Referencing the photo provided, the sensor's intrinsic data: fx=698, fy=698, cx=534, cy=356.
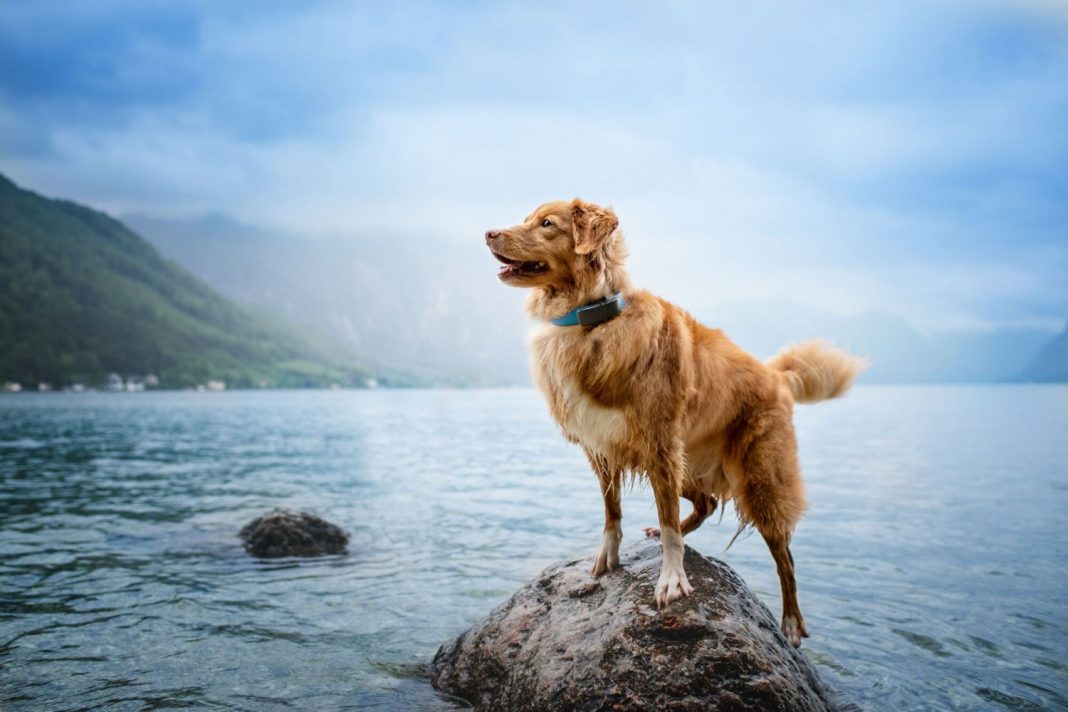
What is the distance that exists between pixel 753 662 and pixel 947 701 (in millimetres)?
3035

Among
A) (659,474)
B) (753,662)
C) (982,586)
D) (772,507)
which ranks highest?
(659,474)

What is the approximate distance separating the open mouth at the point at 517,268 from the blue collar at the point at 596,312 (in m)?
0.38

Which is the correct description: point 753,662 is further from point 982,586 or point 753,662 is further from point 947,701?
point 982,586

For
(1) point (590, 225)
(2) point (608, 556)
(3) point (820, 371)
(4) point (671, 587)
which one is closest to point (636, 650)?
(4) point (671, 587)

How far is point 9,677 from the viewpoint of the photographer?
6375mm

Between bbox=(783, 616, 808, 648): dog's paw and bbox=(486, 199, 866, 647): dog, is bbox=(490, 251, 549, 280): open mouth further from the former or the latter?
bbox=(783, 616, 808, 648): dog's paw

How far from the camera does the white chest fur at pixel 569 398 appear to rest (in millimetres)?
5102

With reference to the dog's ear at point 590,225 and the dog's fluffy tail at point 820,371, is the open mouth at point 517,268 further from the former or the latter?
the dog's fluffy tail at point 820,371

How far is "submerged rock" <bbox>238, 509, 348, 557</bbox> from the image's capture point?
11.6m

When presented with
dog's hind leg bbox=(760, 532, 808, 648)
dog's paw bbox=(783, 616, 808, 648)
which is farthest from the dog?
dog's paw bbox=(783, 616, 808, 648)

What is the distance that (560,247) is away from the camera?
16.5ft

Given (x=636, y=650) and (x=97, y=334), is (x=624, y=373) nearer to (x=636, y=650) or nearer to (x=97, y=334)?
(x=636, y=650)

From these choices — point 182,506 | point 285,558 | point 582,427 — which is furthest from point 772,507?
point 182,506

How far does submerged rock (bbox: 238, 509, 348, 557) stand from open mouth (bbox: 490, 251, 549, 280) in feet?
27.2
